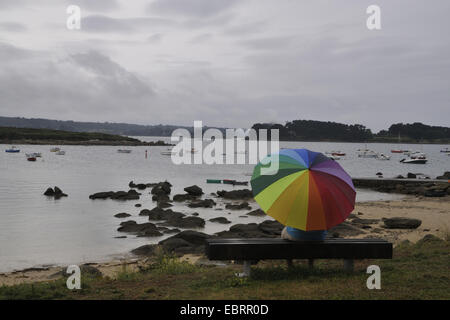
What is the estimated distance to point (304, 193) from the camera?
7656 millimetres

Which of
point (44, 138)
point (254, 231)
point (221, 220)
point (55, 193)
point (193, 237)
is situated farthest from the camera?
point (44, 138)

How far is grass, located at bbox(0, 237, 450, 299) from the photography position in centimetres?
705

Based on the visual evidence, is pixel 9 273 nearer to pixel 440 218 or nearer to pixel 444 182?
pixel 440 218

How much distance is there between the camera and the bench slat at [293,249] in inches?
316

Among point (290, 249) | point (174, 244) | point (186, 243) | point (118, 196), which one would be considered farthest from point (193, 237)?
point (118, 196)

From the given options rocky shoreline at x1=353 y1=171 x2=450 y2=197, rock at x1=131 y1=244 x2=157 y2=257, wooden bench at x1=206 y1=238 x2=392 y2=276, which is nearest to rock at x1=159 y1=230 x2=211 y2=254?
rock at x1=131 y1=244 x2=157 y2=257

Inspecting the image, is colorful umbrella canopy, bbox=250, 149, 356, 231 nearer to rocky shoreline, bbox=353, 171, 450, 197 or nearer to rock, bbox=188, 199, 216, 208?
rock, bbox=188, 199, 216, 208

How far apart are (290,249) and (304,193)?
1.12 metres

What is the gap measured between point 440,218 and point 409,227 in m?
4.48

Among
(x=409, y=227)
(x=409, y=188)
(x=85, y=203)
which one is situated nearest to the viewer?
(x=409, y=227)

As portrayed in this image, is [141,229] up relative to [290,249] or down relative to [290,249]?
down

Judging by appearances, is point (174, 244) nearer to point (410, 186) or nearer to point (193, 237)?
point (193, 237)

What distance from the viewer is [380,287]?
24.5ft
